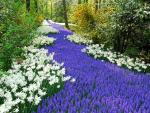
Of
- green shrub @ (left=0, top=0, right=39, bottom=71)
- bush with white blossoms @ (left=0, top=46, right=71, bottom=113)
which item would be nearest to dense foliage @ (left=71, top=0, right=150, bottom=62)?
green shrub @ (left=0, top=0, right=39, bottom=71)

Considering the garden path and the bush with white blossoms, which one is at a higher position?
the bush with white blossoms

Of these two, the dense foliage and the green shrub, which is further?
the dense foliage

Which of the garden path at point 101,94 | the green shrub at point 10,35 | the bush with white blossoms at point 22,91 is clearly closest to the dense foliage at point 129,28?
the green shrub at point 10,35

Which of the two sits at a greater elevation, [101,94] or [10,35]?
[10,35]

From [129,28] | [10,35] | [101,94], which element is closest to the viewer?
[101,94]

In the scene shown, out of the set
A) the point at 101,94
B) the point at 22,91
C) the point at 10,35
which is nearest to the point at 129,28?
the point at 10,35

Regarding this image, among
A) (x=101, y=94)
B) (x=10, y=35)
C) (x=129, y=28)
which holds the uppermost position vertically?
(x=10, y=35)

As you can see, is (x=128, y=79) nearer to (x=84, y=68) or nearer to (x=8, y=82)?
(x=84, y=68)

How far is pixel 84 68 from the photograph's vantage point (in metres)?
11.9

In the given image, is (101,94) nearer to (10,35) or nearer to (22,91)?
(22,91)

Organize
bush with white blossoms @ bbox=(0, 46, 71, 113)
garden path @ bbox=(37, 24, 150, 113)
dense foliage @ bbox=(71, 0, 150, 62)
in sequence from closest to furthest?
bush with white blossoms @ bbox=(0, 46, 71, 113) < garden path @ bbox=(37, 24, 150, 113) < dense foliage @ bbox=(71, 0, 150, 62)

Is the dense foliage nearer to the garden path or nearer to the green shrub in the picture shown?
the green shrub

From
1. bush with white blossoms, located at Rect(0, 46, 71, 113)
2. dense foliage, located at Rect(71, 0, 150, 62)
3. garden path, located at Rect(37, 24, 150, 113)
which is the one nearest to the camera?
bush with white blossoms, located at Rect(0, 46, 71, 113)

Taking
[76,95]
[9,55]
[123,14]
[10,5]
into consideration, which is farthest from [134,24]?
[76,95]
